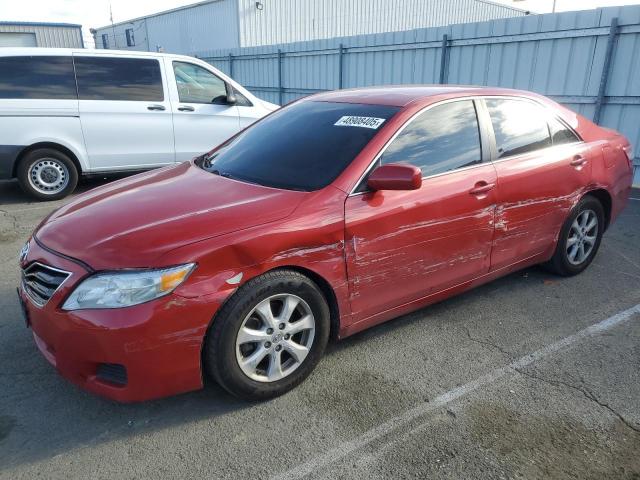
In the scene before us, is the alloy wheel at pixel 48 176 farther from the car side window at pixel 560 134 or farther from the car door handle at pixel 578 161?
the car door handle at pixel 578 161

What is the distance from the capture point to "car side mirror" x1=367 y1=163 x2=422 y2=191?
9.02ft

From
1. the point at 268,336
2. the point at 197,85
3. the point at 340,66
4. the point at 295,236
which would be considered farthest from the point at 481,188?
the point at 340,66

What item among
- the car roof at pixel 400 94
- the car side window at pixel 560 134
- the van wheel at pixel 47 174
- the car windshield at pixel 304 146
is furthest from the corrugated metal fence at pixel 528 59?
the van wheel at pixel 47 174

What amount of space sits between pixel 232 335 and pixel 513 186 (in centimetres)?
224

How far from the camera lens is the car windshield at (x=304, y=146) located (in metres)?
2.98

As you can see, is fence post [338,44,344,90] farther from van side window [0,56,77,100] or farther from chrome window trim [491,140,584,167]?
chrome window trim [491,140,584,167]

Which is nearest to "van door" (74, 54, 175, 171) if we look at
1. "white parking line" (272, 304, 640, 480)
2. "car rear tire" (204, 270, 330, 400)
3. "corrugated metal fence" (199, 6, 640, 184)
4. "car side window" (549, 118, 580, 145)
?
"car side window" (549, 118, 580, 145)

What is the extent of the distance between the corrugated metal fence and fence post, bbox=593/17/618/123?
0.01 m

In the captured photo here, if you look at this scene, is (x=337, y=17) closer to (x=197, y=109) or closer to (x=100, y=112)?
(x=197, y=109)

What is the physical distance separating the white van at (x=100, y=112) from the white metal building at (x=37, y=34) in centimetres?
2982

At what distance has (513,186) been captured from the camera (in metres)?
3.54

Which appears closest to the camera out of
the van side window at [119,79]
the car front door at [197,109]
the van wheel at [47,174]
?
the van wheel at [47,174]

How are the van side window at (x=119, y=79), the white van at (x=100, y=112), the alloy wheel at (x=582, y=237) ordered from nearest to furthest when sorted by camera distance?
the alloy wheel at (x=582, y=237), the white van at (x=100, y=112), the van side window at (x=119, y=79)

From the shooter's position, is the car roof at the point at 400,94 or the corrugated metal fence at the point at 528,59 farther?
the corrugated metal fence at the point at 528,59
